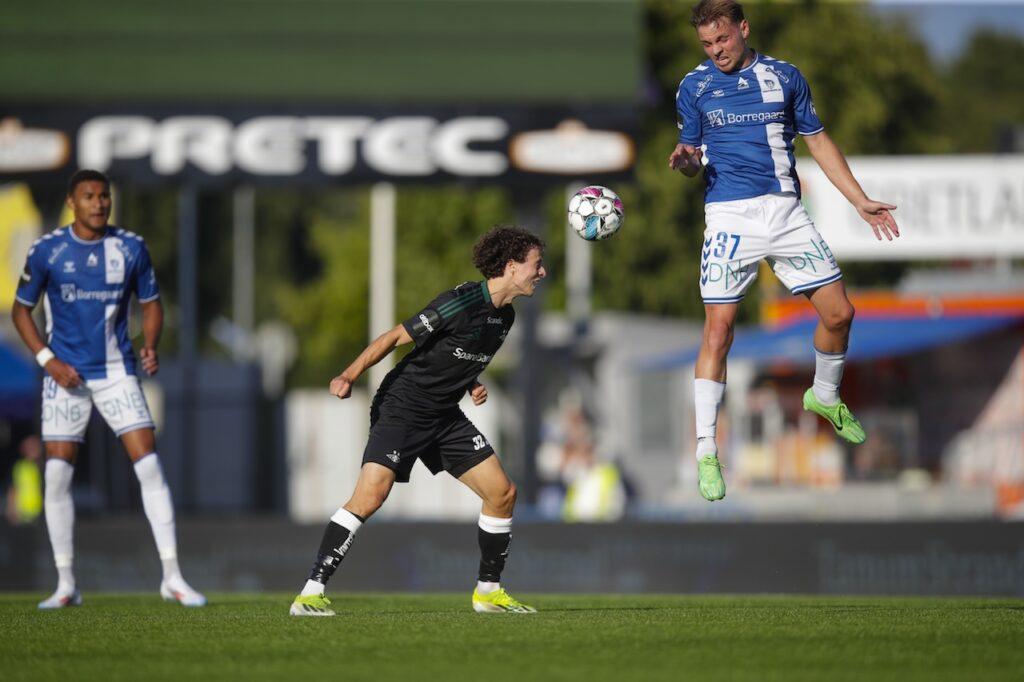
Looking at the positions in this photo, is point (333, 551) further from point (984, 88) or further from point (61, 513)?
point (984, 88)

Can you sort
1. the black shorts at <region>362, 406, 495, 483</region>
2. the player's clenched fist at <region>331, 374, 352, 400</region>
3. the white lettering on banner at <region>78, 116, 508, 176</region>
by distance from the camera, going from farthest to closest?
the white lettering on banner at <region>78, 116, 508, 176</region>
the black shorts at <region>362, 406, 495, 483</region>
the player's clenched fist at <region>331, 374, 352, 400</region>

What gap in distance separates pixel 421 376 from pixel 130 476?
20312mm

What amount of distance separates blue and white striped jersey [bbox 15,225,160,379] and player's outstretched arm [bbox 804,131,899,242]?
4.22 metres

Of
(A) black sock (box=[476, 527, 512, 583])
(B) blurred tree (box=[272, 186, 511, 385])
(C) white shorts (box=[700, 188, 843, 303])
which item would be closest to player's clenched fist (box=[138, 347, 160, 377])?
(A) black sock (box=[476, 527, 512, 583])

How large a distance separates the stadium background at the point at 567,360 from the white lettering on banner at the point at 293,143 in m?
0.13

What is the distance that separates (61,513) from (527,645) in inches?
167

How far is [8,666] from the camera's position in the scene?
709 cm

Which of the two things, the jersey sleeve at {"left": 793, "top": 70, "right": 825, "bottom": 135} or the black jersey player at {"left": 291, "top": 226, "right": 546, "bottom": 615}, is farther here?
A: the jersey sleeve at {"left": 793, "top": 70, "right": 825, "bottom": 135}

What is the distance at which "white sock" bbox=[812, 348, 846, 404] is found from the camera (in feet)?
31.6

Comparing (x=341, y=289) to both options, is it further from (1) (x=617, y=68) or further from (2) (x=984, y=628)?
(2) (x=984, y=628)

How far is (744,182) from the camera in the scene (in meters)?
9.19

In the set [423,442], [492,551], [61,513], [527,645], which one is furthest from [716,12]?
[61,513]

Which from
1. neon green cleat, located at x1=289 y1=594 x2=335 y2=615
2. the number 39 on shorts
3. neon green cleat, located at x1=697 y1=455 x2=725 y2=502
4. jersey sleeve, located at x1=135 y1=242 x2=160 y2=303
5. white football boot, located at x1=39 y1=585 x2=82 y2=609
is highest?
the number 39 on shorts

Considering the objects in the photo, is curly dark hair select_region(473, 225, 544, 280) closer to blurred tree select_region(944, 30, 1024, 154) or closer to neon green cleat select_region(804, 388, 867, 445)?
A: neon green cleat select_region(804, 388, 867, 445)
